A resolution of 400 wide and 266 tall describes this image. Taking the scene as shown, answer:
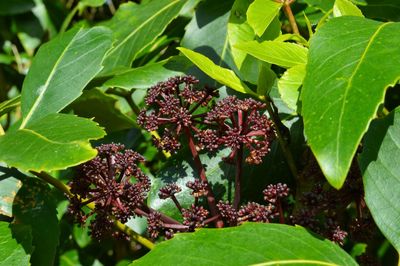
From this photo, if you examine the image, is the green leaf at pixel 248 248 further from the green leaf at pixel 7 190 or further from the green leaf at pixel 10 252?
the green leaf at pixel 7 190

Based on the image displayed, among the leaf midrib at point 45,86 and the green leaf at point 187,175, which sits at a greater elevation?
the leaf midrib at point 45,86

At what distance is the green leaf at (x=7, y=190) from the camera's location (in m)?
1.32

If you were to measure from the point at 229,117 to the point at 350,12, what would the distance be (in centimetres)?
26

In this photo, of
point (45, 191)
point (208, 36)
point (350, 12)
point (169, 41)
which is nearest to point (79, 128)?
point (45, 191)

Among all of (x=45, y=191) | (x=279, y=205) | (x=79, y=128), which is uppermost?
(x=79, y=128)

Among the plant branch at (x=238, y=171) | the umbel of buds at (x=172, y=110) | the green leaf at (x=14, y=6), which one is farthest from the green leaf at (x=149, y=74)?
the green leaf at (x=14, y=6)

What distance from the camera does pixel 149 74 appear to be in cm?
143

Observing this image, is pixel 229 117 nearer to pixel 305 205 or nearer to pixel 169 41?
pixel 305 205

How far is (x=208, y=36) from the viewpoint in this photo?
5.20 feet

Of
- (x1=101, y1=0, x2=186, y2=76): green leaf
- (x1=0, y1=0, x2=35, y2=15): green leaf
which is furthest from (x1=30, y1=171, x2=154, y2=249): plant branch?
(x1=0, y1=0, x2=35, y2=15): green leaf

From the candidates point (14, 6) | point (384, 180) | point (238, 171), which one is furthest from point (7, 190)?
point (14, 6)

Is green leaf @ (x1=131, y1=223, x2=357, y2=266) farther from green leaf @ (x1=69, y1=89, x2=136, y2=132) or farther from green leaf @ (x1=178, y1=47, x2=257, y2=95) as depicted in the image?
green leaf @ (x1=69, y1=89, x2=136, y2=132)

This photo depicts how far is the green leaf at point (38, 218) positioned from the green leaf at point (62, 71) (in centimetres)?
16

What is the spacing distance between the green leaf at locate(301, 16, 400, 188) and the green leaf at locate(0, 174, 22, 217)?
0.66 m
